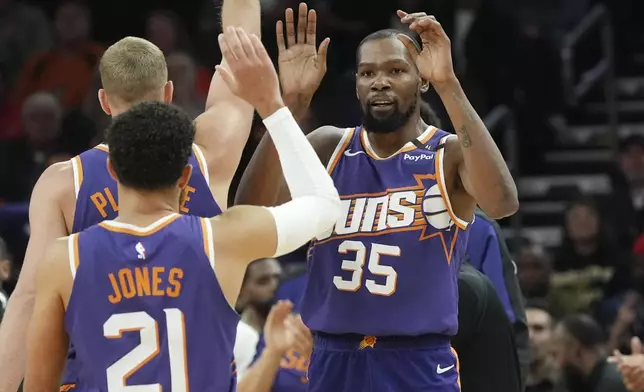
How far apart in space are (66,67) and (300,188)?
26.5 feet

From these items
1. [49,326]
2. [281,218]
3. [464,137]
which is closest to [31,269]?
[49,326]

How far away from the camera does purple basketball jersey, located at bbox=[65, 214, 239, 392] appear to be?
3990 mm

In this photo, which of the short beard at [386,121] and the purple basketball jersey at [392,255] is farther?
the short beard at [386,121]

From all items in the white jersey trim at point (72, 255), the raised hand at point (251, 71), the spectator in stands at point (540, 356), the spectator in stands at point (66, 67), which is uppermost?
the spectator in stands at point (66, 67)

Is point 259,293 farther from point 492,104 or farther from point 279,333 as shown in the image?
point 492,104

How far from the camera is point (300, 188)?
14.1 ft

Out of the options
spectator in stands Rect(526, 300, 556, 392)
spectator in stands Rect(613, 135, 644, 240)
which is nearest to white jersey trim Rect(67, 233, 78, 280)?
spectator in stands Rect(526, 300, 556, 392)

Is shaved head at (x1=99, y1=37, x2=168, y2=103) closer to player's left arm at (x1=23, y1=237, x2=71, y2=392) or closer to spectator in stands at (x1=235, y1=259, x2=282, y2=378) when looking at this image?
player's left arm at (x1=23, y1=237, x2=71, y2=392)

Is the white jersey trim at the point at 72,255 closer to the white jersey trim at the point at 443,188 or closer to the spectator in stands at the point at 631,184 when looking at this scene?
the white jersey trim at the point at 443,188

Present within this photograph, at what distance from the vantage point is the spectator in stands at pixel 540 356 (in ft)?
31.1

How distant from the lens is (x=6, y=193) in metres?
10.7

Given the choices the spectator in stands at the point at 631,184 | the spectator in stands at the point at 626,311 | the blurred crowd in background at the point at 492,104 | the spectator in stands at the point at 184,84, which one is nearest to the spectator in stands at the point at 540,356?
the blurred crowd in background at the point at 492,104

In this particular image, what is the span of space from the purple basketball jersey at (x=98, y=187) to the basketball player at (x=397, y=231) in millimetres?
663

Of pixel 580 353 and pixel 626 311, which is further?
pixel 626 311
